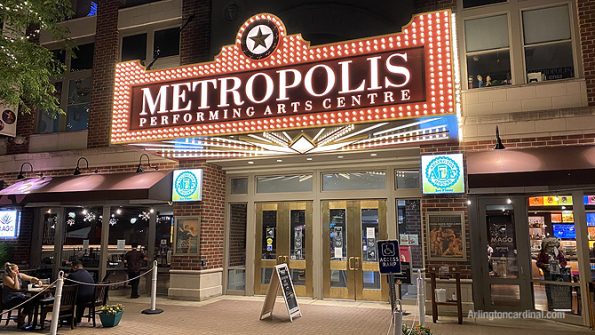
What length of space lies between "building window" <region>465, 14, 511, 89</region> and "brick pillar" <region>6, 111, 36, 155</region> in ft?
46.9

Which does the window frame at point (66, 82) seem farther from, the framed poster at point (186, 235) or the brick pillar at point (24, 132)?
the framed poster at point (186, 235)

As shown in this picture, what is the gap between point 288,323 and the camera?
961 cm

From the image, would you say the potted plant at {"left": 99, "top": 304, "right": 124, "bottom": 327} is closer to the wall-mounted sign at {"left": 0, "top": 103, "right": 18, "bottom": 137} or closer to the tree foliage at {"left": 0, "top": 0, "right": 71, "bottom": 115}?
the tree foliage at {"left": 0, "top": 0, "right": 71, "bottom": 115}

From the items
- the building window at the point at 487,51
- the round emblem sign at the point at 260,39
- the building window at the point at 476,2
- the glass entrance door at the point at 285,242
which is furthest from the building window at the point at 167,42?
the building window at the point at 487,51

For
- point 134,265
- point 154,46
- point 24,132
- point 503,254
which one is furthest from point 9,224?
point 503,254

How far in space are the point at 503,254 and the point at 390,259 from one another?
548cm

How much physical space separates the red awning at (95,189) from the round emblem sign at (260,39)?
476 cm

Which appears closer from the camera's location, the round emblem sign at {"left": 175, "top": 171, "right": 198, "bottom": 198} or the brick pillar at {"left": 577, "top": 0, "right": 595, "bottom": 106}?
the brick pillar at {"left": 577, "top": 0, "right": 595, "bottom": 106}

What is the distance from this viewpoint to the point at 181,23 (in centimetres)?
1428

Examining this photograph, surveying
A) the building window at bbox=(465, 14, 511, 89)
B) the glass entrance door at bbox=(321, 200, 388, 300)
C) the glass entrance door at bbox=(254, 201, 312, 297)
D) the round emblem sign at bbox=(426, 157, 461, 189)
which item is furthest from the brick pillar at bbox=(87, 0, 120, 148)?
the building window at bbox=(465, 14, 511, 89)

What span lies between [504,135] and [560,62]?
2.14 m

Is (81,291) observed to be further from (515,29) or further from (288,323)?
(515,29)

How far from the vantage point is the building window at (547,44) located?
408 inches

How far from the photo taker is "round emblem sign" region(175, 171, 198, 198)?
509 inches
